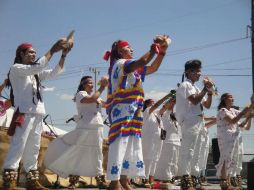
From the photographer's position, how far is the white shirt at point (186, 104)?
19.2 ft

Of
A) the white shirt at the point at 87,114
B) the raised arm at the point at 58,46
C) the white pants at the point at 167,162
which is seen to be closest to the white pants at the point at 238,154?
the white pants at the point at 167,162

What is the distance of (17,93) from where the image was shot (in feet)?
16.6

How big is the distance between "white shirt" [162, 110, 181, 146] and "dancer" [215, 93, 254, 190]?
178 centimetres

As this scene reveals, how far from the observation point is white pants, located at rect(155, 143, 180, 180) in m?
9.22

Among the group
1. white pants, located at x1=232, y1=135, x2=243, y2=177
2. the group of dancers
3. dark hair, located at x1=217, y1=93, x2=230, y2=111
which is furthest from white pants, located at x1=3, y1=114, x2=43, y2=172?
white pants, located at x1=232, y1=135, x2=243, y2=177

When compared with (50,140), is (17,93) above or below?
above

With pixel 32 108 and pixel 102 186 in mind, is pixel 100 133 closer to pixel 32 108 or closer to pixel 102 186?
pixel 102 186

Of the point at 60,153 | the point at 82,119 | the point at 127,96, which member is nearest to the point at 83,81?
the point at 82,119

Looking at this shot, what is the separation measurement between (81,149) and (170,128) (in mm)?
2931

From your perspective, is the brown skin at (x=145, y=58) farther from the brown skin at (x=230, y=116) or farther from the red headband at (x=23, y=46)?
the brown skin at (x=230, y=116)

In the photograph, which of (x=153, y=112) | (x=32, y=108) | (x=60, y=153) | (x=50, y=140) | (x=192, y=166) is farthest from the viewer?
(x=153, y=112)

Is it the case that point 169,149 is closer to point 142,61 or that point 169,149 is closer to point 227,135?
point 227,135

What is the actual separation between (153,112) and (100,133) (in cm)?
205

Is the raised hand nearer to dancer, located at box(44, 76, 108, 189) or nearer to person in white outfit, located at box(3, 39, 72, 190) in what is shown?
person in white outfit, located at box(3, 39, 72, 190)
